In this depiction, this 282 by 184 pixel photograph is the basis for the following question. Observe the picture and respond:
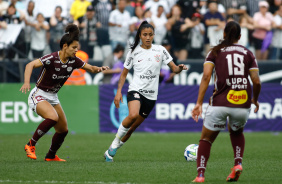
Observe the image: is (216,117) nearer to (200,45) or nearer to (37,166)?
(37,166)

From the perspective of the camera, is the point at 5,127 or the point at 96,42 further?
the point at 96,42

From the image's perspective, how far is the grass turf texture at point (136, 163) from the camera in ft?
26.6

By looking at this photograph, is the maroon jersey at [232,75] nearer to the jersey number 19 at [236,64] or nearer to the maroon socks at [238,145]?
the jersey number 19 at [236,64]

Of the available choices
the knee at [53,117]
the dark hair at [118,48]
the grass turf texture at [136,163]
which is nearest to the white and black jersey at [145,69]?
the grass turf texture at [136,163]

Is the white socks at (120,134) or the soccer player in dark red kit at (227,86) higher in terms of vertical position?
the soccer player in dark red kit at (227,86)

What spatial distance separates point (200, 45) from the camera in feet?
64.0

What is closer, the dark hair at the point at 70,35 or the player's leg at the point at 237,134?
the player's leg at the point at 237,134

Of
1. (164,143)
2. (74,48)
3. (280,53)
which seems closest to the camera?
(74,48)

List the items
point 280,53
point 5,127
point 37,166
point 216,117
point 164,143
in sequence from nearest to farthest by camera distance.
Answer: point 216,117 < point 37,166 < point 164,143 < point 5,127 < point 280,53

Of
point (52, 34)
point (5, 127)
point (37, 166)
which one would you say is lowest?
point (5, 127)

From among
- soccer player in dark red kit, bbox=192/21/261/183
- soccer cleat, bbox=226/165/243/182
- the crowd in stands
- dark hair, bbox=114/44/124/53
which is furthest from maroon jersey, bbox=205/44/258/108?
the crowd in stands

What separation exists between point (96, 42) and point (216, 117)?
1193 centimetres

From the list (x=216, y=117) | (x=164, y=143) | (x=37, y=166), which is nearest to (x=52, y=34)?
(x=164, y=143)

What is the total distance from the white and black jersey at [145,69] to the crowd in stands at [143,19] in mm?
8020
